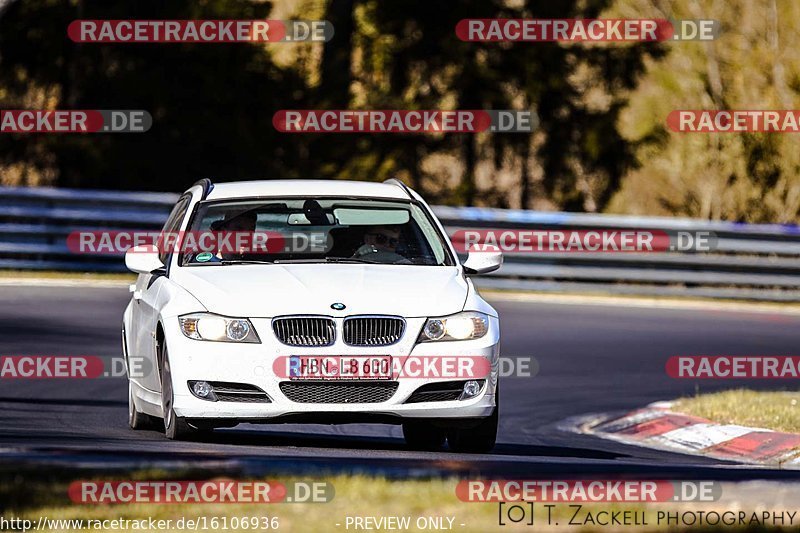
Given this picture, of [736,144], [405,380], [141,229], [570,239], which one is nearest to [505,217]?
[570,239]

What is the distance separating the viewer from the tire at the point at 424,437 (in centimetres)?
1111

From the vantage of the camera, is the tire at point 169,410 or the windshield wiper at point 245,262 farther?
the windshield wiper at point 245,262

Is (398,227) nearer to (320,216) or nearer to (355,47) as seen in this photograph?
(320,216)

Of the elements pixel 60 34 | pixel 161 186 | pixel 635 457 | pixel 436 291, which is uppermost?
pixel 60 34

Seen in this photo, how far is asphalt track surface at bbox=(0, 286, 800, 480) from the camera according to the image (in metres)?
8.61

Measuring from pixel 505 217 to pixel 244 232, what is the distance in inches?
571

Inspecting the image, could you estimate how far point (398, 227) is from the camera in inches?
437
